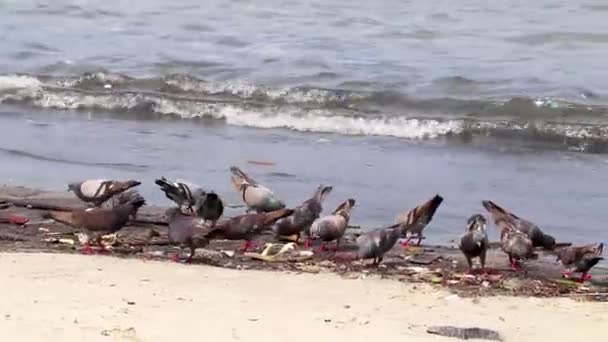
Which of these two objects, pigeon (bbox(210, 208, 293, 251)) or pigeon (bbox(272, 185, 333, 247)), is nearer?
pigeon (bbox(210, 208, 293, 251))

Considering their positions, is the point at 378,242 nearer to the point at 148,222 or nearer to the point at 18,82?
the point at 148,222

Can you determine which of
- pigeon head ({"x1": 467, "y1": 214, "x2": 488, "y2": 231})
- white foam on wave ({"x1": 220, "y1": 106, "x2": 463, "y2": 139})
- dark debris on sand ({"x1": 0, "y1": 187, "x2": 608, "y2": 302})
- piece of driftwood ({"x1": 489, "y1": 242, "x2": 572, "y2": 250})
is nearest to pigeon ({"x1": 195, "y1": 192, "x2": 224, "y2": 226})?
dark debris on sand ({"x1": 0, "y1": 187, "x2": 608, "y2": 302})

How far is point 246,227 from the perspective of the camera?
693 cm

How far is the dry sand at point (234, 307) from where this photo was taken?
492 centimetres

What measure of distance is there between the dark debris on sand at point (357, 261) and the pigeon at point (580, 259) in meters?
0.07

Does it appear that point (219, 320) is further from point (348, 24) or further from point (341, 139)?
point (348, 24)

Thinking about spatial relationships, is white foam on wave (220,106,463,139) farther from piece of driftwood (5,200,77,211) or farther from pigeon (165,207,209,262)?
pigeon (165,207,209,262)

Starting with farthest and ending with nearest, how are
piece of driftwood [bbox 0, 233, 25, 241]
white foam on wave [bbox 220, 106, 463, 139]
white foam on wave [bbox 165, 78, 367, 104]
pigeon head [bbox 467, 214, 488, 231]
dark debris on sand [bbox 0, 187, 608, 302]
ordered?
1. white foam on wave [bbox 165, 78, 367, 104]
2. white foam on wave [bbox 220, 106, 463, 139]
3. piece of driftwood [bbox 0, 233, 25, 241]
4. pigeon head [bbox 467, 214, 488, 231]
5. dark debris on sand [bbox 0, 187, 608, 302]

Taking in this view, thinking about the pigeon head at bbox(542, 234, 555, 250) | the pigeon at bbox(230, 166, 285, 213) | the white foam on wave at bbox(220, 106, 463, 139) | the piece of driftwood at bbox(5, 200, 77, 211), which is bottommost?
the piece of driftwood at bbox(5, 200, 77, 211)

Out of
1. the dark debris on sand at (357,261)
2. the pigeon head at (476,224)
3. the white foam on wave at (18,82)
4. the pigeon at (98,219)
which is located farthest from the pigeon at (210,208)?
the white foam on wave at (18,82)

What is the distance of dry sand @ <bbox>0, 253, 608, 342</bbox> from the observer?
492cm

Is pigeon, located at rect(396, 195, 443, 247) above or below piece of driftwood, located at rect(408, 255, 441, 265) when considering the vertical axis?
above

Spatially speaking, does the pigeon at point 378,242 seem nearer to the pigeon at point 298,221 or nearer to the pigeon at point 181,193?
the pigeon at point 298,221

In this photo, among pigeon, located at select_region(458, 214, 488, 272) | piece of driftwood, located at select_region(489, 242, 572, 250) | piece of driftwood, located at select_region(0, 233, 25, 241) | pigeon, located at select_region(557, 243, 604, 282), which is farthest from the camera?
piece of driftwood, located at select_region(489, 242, 572, 250)
